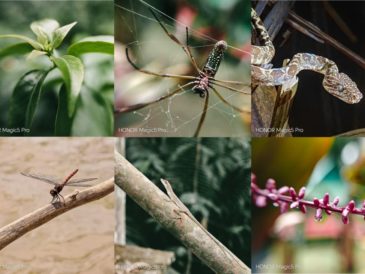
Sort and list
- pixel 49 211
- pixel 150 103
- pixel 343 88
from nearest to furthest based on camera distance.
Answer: pixel 49 211 < pixel 150 103 < pixel 343 88

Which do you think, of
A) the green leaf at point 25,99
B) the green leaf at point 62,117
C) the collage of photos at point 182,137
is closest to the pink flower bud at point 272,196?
the collage of photos at point 182,137

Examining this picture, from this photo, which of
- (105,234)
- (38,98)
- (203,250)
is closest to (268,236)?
(203,250)

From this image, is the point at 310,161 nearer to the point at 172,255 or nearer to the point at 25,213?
the point at 172,255

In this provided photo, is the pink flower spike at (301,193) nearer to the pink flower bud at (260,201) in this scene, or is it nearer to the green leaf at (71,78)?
the pink flower bud at (260,201)

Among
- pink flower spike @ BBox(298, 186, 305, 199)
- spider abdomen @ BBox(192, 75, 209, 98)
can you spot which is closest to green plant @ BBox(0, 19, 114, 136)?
spider abdomen @ BBox(192, 75, 209, 98)

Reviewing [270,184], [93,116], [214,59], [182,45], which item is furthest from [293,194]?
[93,116]

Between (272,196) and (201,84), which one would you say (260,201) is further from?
(201,84)

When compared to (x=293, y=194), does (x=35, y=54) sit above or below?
above

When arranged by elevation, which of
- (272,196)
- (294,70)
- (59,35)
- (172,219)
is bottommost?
(172,219)
